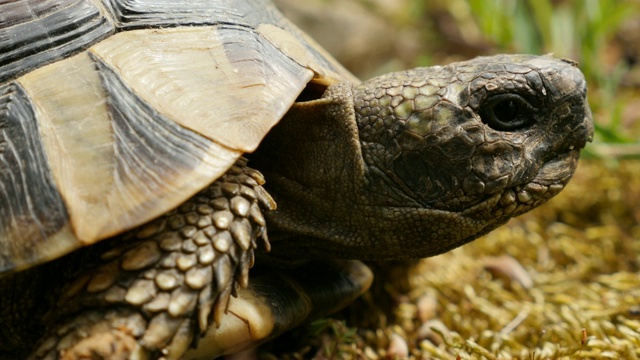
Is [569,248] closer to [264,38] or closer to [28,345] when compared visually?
[264,38]

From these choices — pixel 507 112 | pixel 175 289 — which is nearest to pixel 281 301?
pixel 175 289

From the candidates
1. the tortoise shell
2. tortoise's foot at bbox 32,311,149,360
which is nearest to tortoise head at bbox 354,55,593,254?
the tortoise shell

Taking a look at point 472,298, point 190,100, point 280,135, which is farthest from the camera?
point 472,298

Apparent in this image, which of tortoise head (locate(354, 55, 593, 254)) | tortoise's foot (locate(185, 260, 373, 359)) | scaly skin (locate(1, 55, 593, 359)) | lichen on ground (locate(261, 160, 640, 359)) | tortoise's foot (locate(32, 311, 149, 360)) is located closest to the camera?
tortoise's foot (locate(32, 311, 149, 360))

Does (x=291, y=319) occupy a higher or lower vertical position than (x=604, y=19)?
lower

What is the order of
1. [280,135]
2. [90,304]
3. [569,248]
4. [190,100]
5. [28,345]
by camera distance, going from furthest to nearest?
[569,248] → [280,135] → [28,345] → [190,100] → [90,304]

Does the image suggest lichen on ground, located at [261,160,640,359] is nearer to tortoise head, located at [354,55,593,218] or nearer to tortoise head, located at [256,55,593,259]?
tortoise head, located at [256,55,593,259]

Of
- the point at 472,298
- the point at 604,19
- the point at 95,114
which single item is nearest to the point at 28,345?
the point at 95,114

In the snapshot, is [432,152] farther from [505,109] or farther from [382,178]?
A: [505,109]
